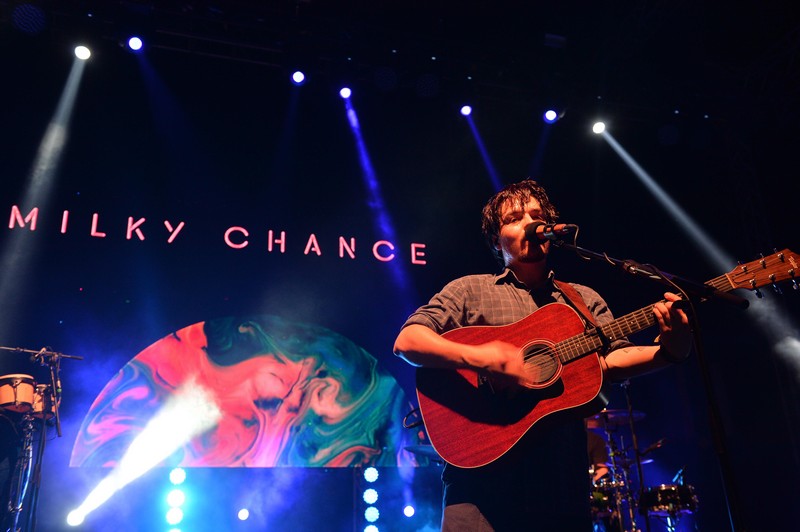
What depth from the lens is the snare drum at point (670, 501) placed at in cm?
598

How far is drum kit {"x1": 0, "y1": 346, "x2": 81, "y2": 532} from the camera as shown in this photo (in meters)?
5.41

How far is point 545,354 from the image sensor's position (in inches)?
103

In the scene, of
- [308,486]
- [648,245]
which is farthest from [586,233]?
[308,486]

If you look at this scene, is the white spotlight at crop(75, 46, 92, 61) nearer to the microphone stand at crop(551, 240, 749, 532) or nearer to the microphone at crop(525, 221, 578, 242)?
the microphone at crop(525, 221, 578, 242)

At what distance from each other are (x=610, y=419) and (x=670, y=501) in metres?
1.03

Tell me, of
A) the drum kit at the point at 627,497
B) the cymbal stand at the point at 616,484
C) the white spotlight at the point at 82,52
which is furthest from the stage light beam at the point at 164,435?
the cymbal stand at the point at 616,484

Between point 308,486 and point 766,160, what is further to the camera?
point 766,160

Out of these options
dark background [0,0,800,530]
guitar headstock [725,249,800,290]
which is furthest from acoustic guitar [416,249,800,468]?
dark background [0,0,800,530]

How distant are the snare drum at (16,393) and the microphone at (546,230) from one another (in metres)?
4.94

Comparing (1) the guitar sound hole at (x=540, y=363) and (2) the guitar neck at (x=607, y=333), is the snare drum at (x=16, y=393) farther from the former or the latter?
(2) the guitar neck at (x=607, y=333)

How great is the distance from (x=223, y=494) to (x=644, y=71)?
7170 mm

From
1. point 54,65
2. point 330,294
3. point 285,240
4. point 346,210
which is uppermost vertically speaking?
point 54,65

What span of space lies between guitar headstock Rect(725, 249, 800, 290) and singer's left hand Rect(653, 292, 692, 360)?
378mm

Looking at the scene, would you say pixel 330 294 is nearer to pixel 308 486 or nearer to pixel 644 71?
pixel 308 486
